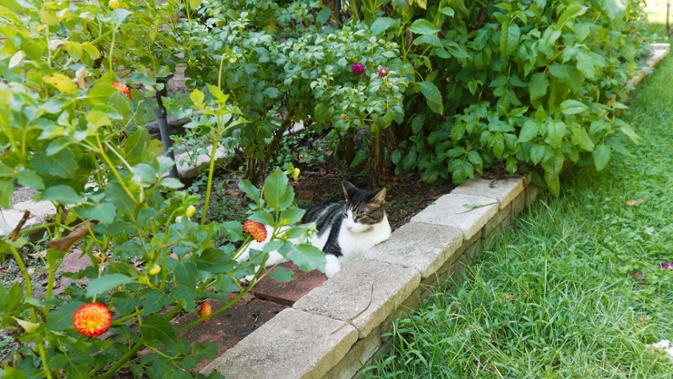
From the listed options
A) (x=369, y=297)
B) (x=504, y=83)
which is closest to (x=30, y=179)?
(x=369, y=297)

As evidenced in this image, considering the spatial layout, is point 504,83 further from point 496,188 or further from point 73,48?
point 73,48

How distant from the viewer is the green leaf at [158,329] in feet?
4.90

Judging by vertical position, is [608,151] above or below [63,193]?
below

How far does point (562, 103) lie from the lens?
118 inches

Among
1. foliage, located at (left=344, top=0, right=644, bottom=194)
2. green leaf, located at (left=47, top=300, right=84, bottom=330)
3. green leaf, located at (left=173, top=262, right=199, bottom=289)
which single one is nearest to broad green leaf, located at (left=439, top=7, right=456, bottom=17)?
foliage, located at (left=344, top=0, right=644, bottom=194)

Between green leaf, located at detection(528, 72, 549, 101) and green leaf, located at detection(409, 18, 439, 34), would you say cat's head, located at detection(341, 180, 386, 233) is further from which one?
green leaf, located at detection(528, 72, 549, 101)

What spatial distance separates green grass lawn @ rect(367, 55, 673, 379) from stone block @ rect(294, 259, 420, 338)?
131 mm

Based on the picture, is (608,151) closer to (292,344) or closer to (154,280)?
(292,344)

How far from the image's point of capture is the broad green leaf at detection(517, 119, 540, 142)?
9.61ft

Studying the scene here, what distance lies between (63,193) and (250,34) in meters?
1.78

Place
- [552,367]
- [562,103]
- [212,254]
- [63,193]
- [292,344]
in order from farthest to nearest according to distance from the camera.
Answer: [562,103] → [552,367] → [292,344] → [212,254] → [63,193]

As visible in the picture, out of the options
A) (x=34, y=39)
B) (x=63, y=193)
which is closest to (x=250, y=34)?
(x=34, y=39)

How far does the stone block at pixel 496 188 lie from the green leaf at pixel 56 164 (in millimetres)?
2210

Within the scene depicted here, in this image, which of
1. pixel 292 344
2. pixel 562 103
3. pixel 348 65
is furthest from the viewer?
pixel 562 103
